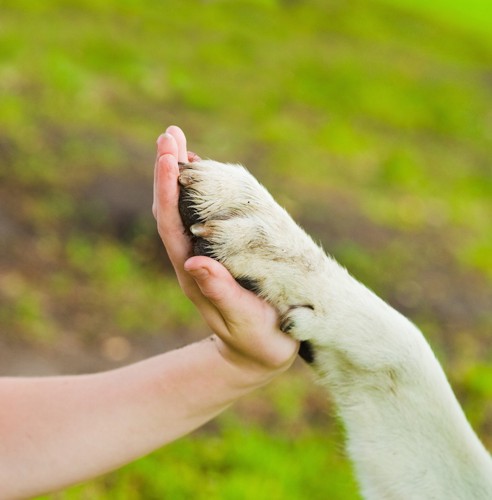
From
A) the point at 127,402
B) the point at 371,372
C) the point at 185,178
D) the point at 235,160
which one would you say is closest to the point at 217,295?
the point at 185,178

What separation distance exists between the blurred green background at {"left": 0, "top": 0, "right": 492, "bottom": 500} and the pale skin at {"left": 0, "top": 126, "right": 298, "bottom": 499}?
33.8 inches

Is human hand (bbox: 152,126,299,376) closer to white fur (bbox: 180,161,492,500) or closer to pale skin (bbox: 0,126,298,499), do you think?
pale skin (bbox: 0,126,298,499)

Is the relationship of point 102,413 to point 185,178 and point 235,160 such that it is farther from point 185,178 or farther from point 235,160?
point 235,160

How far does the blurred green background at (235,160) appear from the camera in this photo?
16.8ft

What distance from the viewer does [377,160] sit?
12.4 metres

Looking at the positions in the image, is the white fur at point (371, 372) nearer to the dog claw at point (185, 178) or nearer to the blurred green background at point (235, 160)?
the dog claw at point (185, 178)

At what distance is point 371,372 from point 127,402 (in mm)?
860

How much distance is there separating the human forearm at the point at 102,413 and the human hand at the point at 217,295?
0.32ft

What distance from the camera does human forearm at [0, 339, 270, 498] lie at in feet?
8.19

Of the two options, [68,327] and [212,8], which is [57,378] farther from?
[212,8]

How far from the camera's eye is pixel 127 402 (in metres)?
2.55

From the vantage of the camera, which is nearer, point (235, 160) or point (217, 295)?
point (217, 295)

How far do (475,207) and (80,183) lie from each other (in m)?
6.11

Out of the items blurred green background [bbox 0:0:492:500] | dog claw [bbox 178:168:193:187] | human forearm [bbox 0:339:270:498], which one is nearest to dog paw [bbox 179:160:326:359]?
dog claw [bbox 178:168:193:187]
